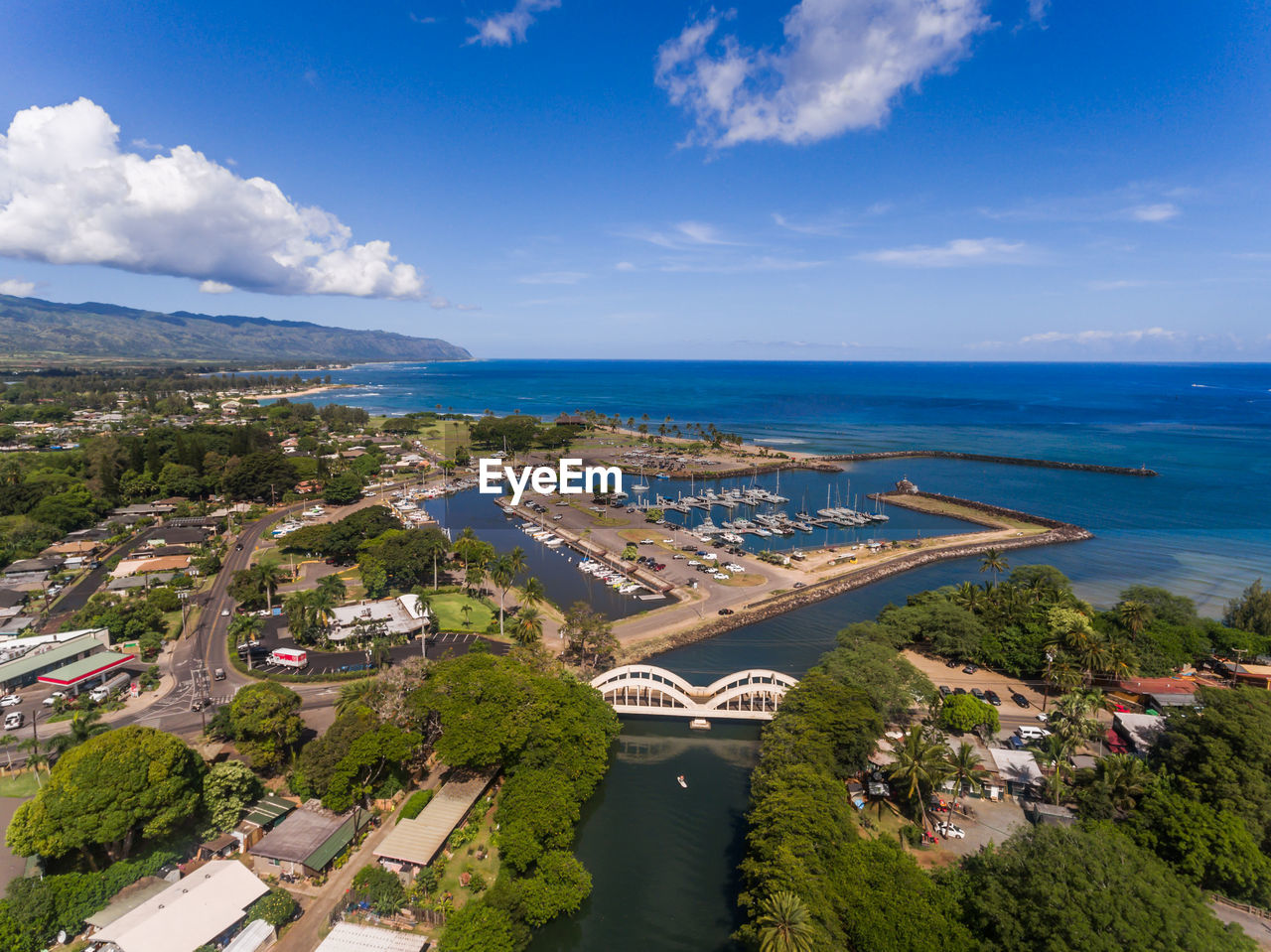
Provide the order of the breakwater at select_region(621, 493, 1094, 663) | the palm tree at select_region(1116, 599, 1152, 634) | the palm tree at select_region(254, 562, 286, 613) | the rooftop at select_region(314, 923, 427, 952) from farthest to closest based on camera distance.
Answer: the palm tree at select_region(254, 562, 286, 613), the breakwater at select_region(621, 493, 1094, 663), the palm tree at select_region(1116, 599, 1152, 634), the rooftop at select_region(314, 923, 427, 952)

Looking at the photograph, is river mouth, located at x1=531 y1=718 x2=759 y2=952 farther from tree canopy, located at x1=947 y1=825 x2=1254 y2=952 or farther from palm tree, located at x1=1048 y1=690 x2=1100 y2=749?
palm tree, located at x1=1048 y1=690 x2=1100 y2=749

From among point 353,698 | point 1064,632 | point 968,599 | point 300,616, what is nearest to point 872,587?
point 968,599

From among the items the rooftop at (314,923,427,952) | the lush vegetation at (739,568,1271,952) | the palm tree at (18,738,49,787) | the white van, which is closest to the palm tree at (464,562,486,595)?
the palm tree at (18,738,49,787)

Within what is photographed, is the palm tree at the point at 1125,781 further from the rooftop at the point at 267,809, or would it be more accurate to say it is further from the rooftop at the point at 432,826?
the rooftop at the point at 267,809

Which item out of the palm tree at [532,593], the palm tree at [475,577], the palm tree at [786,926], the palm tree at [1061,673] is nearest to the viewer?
the palm tree at [786,926]

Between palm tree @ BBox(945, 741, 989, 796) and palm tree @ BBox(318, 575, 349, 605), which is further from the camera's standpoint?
palm tree @ BBox(318, 575, 349, 605)

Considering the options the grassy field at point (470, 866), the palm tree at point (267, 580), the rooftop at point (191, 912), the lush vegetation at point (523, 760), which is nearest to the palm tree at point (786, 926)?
the lush vegetation at point (523, 760)
